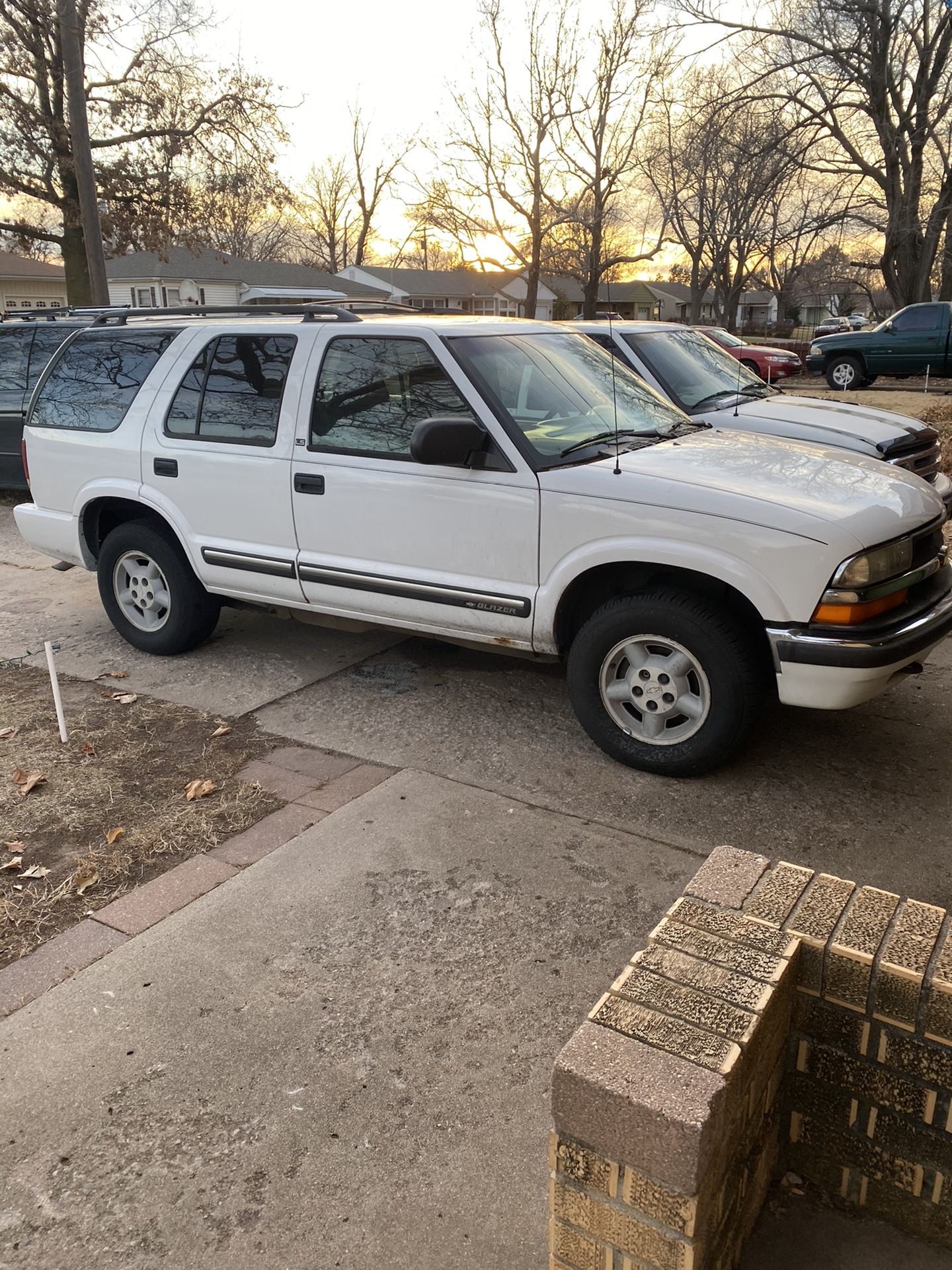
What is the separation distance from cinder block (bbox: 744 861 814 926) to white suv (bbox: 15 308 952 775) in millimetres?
1636

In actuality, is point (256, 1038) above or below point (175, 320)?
below

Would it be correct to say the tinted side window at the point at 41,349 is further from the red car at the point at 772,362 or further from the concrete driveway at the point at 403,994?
the red car at the point at 772,362

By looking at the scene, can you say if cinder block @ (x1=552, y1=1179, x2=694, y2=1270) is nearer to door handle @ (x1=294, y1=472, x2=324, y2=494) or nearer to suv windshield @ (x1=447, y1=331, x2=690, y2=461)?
suv windshield @ (x1=447, y1=331, x2=690, y2=461)

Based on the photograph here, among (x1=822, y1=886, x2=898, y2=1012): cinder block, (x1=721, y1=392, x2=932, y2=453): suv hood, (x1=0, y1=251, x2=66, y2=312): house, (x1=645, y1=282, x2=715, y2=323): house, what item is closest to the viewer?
(x1=822, y1=886, x2=898, y2=1012): cinder block

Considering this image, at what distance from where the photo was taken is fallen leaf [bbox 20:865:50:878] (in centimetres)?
381

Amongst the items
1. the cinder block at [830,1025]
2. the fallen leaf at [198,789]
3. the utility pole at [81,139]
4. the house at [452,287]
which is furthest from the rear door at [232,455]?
the house at [452,287]

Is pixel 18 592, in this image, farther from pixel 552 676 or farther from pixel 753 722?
pixel 753 722

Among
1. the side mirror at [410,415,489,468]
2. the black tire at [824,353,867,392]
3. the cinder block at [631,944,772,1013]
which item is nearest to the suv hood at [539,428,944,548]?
the side mirror at [410,415,489,468]

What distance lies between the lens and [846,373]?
21.3m

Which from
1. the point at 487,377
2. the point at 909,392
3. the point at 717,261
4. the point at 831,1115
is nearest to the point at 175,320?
the point at 487,377

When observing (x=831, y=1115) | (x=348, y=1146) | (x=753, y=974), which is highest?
(x=753, y=974)

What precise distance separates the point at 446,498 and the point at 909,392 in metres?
17.8

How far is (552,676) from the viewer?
229 inches

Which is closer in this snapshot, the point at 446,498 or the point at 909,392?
the point at 446,498
